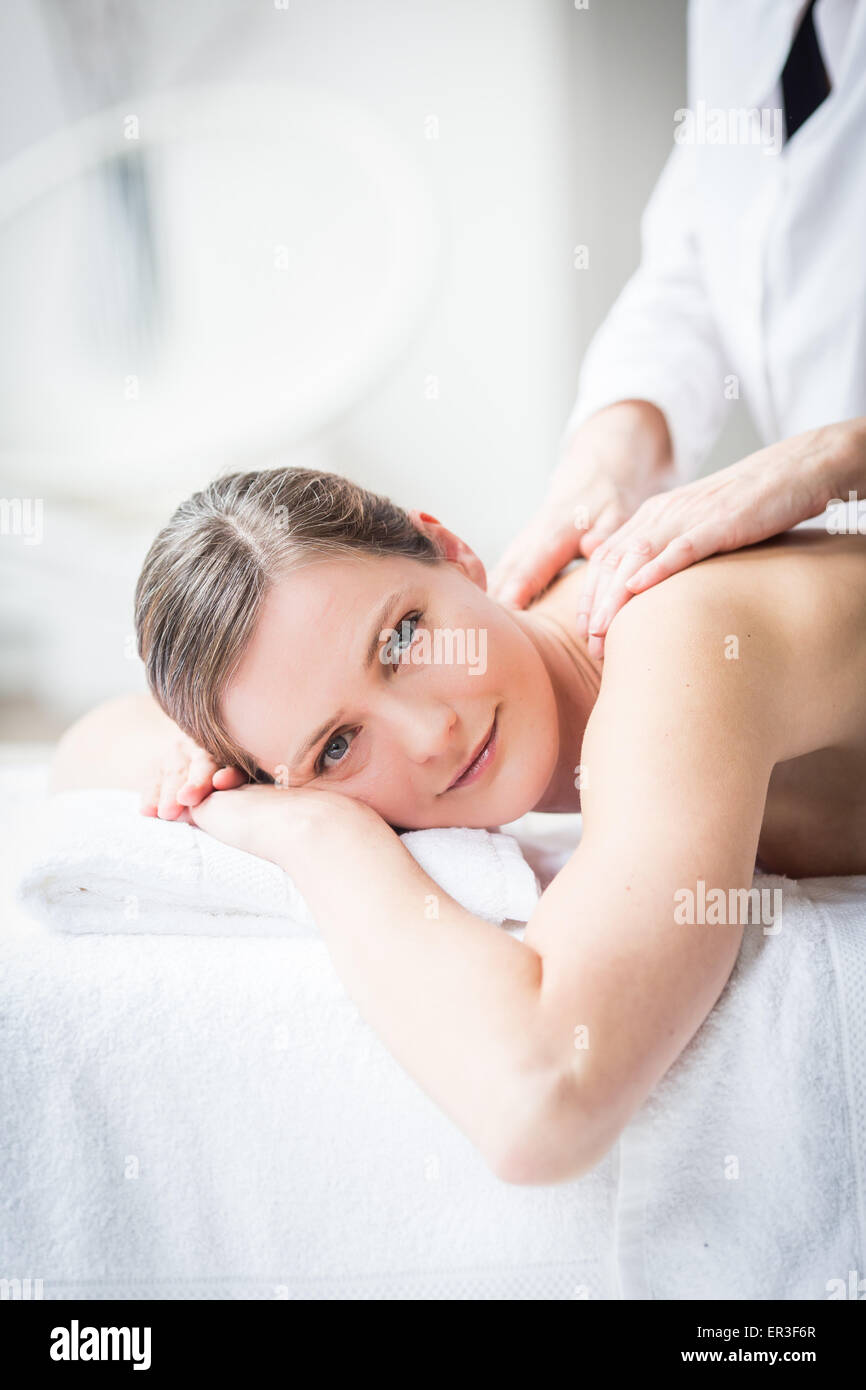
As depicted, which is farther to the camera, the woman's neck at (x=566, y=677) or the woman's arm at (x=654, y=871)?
the woman's neck at (x=566, y=677)

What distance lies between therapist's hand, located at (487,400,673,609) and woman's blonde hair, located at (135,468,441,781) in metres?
0.22

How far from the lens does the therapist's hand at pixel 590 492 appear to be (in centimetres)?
114

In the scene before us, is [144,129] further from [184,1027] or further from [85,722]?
[184,1027]

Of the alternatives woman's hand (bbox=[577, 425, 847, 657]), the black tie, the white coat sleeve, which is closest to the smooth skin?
woman's hand (bbox=[577, 425, 847, 657])

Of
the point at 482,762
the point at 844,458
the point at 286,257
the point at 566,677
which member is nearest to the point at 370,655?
the point at 482,762

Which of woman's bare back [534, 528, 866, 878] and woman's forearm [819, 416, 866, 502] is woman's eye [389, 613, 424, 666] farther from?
woman's forearm [819, 416, 866, 502]

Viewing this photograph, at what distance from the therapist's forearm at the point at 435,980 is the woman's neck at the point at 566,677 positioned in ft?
0.92

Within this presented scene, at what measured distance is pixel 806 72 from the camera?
48.9 inches

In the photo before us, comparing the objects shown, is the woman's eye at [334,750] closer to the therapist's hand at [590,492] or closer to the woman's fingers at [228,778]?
the woman's fingers at [228,778]

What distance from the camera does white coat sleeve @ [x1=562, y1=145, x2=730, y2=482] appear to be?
1.36 m

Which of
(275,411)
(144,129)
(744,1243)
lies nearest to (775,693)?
(744,1243)

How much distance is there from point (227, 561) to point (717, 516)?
1.39 ft

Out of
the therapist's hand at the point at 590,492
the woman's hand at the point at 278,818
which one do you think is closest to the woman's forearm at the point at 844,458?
the therapist's hand at the point at 590,492
